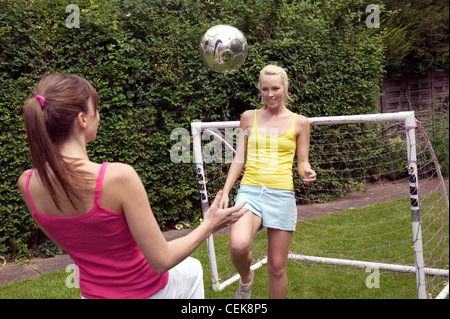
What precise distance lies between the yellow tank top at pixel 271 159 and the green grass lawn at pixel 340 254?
1167mm

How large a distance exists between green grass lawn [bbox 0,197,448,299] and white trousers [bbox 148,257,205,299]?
2.17 meters

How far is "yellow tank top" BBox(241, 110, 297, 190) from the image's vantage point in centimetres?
332

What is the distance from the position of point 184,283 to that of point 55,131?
2.52 ft

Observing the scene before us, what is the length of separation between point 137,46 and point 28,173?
3.94 meters

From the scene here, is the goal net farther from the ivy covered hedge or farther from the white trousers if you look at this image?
the white trousers

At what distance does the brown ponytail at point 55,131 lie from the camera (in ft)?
4.89

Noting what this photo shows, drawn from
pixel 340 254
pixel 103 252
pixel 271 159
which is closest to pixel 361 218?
pixel 340 254

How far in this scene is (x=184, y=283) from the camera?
72.3 inches

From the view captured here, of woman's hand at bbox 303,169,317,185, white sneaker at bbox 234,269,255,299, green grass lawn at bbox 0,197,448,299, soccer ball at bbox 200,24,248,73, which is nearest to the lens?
woman's hand at bbox 303,169,317,185

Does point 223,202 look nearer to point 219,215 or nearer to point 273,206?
point 219,215

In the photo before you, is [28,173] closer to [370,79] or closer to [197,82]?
[197,82]

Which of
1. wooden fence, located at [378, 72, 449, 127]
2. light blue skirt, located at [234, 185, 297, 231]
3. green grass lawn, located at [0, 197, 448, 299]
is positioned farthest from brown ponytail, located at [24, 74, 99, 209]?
wooden fence, located at [378, 72, 449, 127]

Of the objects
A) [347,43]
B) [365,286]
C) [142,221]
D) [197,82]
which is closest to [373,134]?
[347,43]

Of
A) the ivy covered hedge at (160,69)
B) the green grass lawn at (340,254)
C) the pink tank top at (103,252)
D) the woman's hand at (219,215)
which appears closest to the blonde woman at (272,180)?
the green grass lawn at (340,254)
